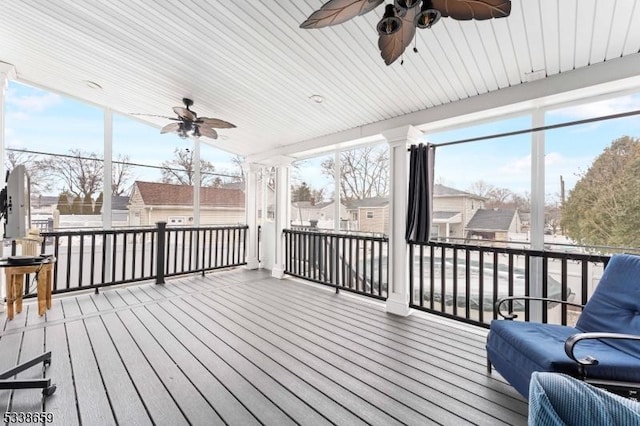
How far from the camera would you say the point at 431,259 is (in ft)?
11.1

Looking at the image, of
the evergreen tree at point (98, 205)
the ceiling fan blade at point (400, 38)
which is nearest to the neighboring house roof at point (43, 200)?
the evergreen tree at point (98, 205)

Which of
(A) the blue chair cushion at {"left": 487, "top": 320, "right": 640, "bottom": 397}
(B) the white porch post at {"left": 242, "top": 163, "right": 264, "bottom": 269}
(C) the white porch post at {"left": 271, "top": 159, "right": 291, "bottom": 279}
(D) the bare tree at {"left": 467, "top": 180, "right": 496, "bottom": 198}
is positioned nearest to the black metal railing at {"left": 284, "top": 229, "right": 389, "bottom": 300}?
(C) the white porch post at {"left": 271, "top": 159, "right": 291, "bottom": 279}

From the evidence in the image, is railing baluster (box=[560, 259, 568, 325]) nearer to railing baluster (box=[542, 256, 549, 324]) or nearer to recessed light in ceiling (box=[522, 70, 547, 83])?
railing baluster (box=[542, 256, 549, 324])

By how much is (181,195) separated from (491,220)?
17.0 feet

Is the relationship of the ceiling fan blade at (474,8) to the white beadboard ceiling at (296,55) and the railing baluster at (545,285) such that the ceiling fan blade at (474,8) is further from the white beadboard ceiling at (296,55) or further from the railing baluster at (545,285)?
the railing baluster at (545,285)

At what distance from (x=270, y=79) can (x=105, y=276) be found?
3.99m

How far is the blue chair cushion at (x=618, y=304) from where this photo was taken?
1823mm

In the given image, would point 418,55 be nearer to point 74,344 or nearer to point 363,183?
point 363,183

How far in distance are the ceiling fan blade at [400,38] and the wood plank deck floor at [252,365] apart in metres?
2.26

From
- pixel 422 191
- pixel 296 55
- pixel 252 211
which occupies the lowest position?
pixel 252 211

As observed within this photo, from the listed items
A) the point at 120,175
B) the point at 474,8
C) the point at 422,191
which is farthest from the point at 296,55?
the point at 120,175

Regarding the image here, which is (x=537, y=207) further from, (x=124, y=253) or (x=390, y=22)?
(x=124, y=253)

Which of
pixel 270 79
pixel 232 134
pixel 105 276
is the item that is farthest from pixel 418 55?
pixel 105 276

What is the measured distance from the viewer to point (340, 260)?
4562mm
